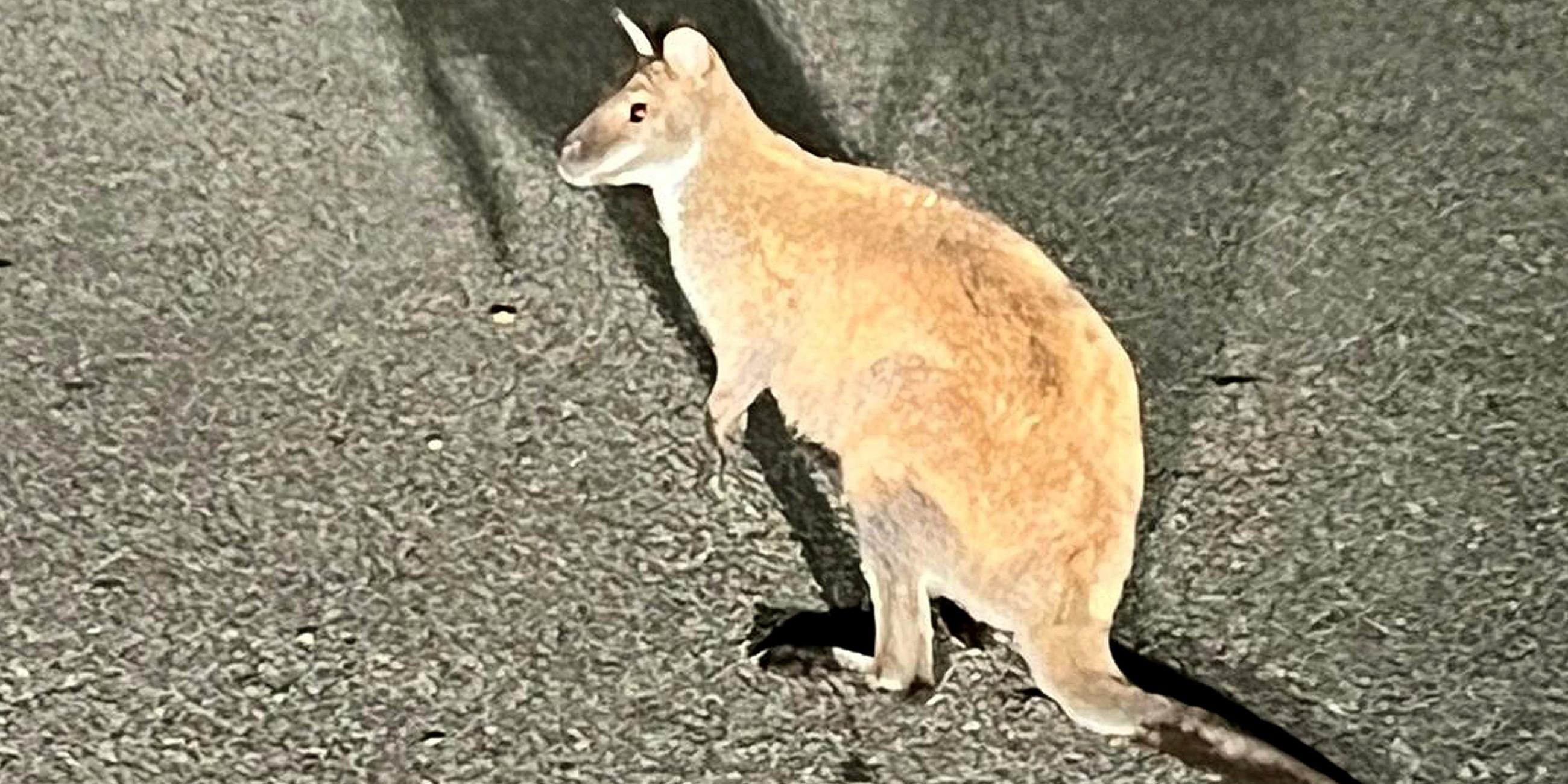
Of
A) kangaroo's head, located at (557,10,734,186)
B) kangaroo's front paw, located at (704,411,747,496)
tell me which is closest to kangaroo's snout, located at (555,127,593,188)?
kangaroo's head, located at (557,10,734,186)

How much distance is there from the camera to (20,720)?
1120 millimetres

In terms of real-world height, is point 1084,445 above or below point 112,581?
above

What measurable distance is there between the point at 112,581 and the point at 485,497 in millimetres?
229

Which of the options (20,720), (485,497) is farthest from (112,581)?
(485,497)

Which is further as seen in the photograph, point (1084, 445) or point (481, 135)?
point (481, 135)

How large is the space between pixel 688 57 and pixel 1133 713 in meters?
0.43

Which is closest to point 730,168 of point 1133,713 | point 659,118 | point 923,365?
point 659,118

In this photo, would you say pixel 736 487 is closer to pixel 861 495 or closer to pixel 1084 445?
pixel 861 495

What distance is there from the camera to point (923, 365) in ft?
3.11

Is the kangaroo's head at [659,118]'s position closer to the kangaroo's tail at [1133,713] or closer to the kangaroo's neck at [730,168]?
the kangaroo's neck at [730,168]

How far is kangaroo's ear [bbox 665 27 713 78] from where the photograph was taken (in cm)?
98

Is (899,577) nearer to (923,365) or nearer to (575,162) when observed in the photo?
(923,365)

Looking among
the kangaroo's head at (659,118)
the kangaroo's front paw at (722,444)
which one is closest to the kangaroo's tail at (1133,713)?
the kangaroo's front paw at (722,444)

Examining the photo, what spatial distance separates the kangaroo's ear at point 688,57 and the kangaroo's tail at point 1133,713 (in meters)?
0.35
